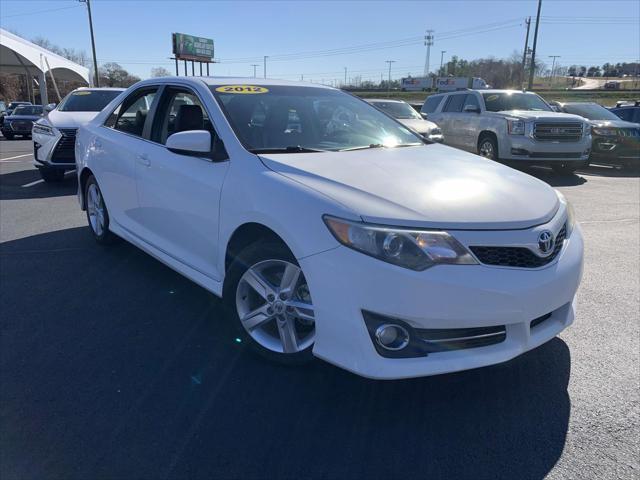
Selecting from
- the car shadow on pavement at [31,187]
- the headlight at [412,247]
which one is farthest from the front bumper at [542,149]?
the headlight at [412,247]

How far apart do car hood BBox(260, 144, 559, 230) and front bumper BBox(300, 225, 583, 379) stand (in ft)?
0.53

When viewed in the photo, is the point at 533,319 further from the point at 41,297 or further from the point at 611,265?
the point at 41,297

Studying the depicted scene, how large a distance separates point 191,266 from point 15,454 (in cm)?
159

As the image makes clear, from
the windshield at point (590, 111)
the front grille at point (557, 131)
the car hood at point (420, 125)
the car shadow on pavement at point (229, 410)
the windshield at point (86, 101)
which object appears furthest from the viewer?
the windshield at point (590, 111)

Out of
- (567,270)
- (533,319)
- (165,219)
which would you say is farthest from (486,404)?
(165,219)

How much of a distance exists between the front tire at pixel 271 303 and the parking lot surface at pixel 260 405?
0.17 meters

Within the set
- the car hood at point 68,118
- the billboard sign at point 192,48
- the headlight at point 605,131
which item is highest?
the billboard sign at point 192,48

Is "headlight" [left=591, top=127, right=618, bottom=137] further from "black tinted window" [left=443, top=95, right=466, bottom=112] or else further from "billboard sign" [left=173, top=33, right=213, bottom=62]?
"billboard sign" [left=173, top=33, right=213, bottom=62]

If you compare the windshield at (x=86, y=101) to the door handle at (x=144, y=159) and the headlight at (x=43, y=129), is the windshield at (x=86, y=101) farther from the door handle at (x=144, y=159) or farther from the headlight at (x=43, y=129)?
the door handle at (x=144, y=159)

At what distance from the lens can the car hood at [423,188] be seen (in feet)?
8.29

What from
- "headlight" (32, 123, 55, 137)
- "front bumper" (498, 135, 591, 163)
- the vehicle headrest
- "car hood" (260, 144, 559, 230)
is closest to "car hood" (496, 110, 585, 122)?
"front bumper" (498, 135, 591, 163)

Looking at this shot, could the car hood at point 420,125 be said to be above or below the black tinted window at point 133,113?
below

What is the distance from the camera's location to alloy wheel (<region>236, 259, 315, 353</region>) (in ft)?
9.50

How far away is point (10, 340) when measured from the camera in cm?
349
